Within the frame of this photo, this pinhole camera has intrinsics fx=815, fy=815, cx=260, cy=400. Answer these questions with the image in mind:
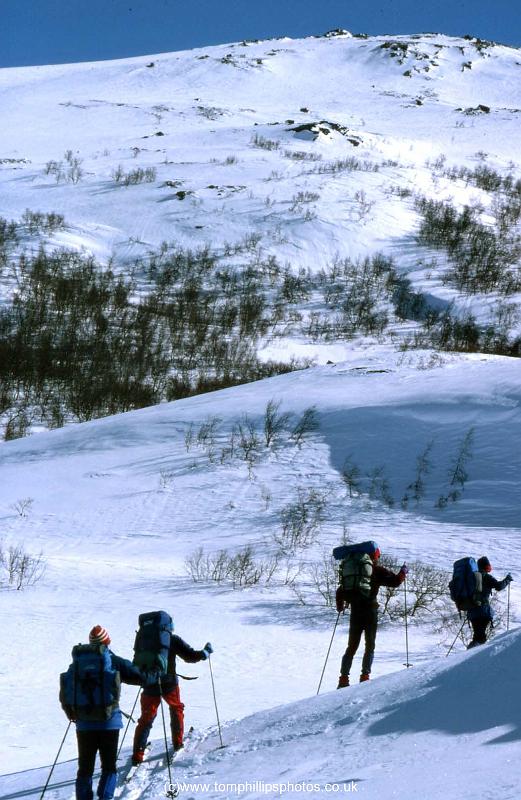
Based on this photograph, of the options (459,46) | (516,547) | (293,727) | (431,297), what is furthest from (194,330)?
(459,46)

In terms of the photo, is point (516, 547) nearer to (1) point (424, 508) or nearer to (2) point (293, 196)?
(1) point (424, 508)

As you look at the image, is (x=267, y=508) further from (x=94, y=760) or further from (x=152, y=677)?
(x=94, y=760)

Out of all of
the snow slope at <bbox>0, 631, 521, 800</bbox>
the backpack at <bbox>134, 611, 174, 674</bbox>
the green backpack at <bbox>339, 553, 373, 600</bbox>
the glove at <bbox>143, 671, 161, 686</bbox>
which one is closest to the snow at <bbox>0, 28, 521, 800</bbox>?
the snow slope at <bbox>0, 631, 521, 800</bbox>

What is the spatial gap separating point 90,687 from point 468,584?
4.32 metres

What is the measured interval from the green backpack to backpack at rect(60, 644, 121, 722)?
2868 millimetres

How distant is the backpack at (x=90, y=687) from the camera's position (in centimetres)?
516

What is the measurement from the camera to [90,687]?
5.16 m

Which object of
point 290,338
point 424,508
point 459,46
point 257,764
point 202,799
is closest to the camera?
point 202,799

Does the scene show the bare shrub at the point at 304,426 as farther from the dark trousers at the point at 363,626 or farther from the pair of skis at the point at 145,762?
the pair of skis at the point at 145,762

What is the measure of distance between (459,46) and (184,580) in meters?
84.9

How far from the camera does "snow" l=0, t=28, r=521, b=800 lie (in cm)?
568

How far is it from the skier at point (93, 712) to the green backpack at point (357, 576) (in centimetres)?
278

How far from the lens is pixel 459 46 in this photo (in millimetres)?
85062

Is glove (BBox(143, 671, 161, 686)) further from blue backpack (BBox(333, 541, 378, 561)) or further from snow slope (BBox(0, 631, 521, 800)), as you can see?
blue backpack (BBox(333, 541, 378, 561))
